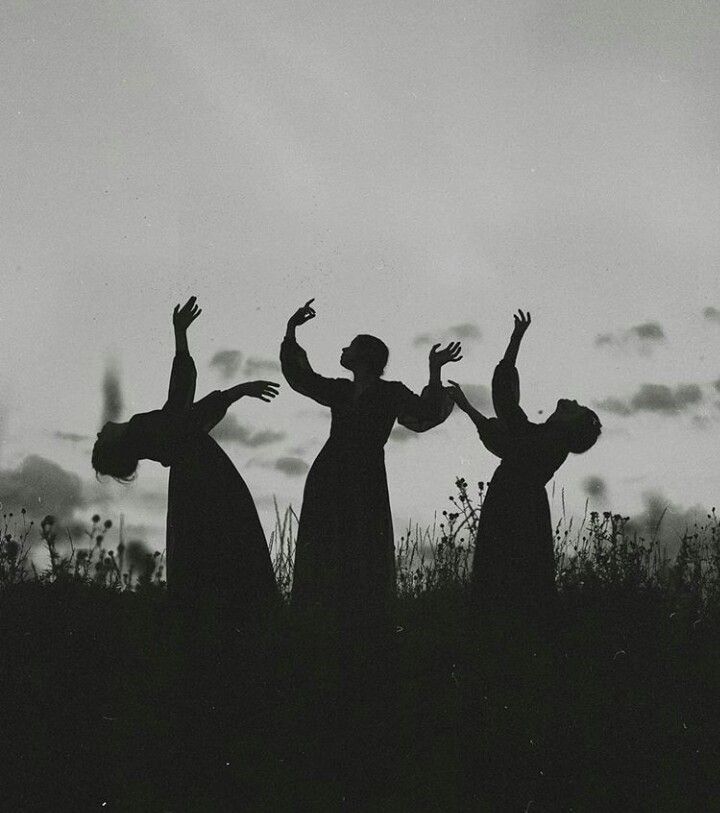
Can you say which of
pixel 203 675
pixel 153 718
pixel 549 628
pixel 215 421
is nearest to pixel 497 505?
pixel 549 628

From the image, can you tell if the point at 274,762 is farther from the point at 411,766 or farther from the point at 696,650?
the point at 696,650

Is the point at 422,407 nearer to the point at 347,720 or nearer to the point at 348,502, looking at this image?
the point at 348,502

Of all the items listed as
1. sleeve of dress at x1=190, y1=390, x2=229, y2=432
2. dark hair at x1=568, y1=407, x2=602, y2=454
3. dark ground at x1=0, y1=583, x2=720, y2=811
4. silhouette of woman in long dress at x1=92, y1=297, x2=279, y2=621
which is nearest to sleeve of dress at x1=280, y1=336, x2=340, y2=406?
silhouette of woman in long dress at x1=92, y1=297, x2=279, y2=621

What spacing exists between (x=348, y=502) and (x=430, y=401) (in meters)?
→ 1.05

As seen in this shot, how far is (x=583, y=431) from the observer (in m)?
7.84

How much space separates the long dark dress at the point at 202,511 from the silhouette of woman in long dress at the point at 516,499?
1772 mm

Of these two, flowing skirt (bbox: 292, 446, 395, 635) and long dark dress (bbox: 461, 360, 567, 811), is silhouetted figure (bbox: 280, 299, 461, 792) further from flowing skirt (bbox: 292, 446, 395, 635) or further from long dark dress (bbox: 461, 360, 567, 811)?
long dark dress (bbox: 461, 360, 567, 811)

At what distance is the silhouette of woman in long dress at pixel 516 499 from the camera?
24.8 ft

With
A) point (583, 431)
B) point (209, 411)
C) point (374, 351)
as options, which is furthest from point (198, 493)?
point (583, 431)

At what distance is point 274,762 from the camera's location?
4.91 meters

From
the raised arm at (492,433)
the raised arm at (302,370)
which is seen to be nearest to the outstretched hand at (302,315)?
the raised arm at (302,370)

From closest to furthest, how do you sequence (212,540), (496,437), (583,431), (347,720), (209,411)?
(347,720) < (212,540) < (209,411) < (496,437) < (583,431)

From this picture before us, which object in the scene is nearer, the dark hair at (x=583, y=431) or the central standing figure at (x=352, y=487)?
the central standing figure at (x=352, y=487)

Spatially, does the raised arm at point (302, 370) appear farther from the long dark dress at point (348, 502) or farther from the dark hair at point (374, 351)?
the dark hair at point (374, 351)
